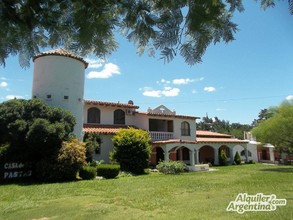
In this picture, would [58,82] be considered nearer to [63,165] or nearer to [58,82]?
[58,82]

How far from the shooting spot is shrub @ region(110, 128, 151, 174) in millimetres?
23328

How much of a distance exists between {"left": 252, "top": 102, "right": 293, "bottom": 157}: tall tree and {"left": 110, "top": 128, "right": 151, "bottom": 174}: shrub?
48.1 feet

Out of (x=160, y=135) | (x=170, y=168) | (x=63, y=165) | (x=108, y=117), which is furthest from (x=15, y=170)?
(x=160, y=135)

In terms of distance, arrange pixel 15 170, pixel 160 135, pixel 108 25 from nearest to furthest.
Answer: pixel 108 25
pixel 15 170
pixel 160 135

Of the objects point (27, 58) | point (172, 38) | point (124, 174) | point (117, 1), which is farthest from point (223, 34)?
point (124, 174)

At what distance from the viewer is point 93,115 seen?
29.3m

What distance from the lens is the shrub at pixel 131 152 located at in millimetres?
23328

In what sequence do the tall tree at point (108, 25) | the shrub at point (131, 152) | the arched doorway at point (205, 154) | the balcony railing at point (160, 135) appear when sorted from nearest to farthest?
1. the tall tree at point (108, 25)
2. the shrub at point (131, 152)
3. the balcony railing at point (160, 135)
4. the arched doorway at point (205, 154)

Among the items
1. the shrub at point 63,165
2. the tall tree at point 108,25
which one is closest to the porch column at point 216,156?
the shrub at point 63,165

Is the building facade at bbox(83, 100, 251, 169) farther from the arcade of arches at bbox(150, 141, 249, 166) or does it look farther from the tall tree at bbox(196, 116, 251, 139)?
the tall tree at bbox(196, 116, 251, 139)

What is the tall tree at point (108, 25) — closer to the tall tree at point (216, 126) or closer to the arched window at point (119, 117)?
the arched window at point (119, 117)

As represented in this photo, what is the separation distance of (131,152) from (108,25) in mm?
21744

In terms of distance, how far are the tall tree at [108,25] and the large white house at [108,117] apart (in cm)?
1331

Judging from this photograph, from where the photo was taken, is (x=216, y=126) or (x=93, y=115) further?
(x=216, y=126)
